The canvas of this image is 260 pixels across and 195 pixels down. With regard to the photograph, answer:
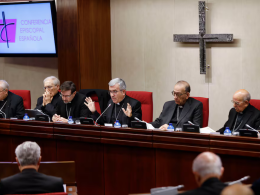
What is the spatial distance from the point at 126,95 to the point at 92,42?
1782mm

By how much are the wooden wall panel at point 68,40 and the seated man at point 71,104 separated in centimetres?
105

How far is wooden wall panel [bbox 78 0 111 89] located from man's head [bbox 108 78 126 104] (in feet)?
5.18

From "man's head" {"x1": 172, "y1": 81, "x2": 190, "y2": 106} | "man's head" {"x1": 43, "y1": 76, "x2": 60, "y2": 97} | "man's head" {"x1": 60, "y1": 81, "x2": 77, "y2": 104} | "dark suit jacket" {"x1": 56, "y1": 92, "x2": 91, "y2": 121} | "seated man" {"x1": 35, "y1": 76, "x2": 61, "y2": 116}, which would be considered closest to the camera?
"man's head" {"x1": 172, "y1": 81, "x2": 190, "y2": 106}

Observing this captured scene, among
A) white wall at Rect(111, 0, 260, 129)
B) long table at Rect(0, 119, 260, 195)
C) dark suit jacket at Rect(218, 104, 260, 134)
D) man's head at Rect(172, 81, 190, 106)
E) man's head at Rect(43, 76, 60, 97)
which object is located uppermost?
white wall at Rect(111, 0, 260, 129)

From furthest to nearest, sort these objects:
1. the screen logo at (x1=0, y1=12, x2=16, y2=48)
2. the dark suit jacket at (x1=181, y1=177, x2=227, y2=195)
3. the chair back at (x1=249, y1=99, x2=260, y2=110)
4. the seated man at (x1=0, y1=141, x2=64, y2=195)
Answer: the screen logo at (x1=0, y1=12, x2=16, y2=48) → the chair back at (x1=249, y1=99, x2=260, y2=110) → the seated man at (x1=0, y1=141, x2=64, y2=195) → the dark suit jacket at (x1=181, y1=177, x2=227, y2=195)

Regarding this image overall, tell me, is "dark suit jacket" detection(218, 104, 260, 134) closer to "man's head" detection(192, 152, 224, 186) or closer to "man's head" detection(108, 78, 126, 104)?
"man's head" detection(108, 78, 126, 104)

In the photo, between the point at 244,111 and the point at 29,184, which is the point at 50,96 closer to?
the point at 244,111

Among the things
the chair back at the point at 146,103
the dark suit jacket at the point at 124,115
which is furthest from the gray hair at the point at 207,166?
the chair back at the point at 146,103

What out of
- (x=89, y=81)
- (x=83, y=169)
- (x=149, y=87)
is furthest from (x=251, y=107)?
(x=89, y=81)

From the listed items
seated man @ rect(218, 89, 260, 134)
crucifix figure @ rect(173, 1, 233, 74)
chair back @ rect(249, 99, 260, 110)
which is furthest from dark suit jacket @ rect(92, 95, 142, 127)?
crucifix figure @ rect(173, 1, 233, 74)

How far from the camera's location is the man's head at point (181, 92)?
4277mm

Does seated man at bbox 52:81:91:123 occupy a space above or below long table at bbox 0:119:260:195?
above

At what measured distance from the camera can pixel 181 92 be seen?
430 cm

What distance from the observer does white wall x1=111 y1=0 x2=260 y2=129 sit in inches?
215
